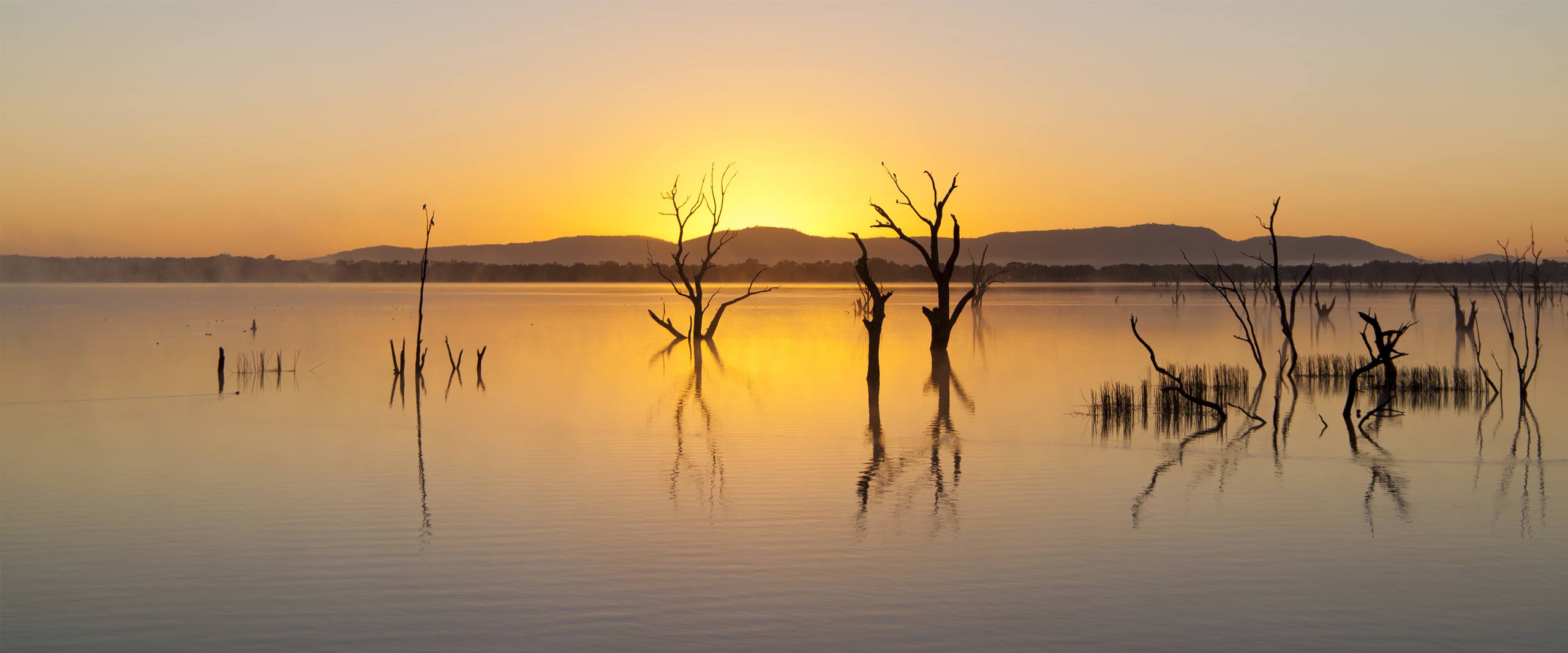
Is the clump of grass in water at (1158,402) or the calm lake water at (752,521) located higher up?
the clump of grass in water at (1158,402)

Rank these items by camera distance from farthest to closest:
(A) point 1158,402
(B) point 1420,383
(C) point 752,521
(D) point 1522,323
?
(D) point 1522,323 → (B) point 1420,383 → (A) point 1158,402 → (C) point 752,521

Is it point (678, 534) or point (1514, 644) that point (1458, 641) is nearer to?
point (1514, 644)

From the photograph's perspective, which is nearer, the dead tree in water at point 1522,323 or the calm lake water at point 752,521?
the calm lake water at point 752,521

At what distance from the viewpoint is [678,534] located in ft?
32.1

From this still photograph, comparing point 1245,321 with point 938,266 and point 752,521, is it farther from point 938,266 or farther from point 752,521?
point 752,521

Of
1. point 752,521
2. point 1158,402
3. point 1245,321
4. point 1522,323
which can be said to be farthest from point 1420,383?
point 1522,323

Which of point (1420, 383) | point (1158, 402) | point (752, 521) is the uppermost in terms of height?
point (1420, 383)

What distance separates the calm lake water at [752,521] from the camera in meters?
7.41

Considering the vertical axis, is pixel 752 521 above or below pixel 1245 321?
below

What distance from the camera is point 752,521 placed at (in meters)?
10.2

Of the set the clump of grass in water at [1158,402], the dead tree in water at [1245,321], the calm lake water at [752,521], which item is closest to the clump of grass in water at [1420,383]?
the calm lake water at [752,521]

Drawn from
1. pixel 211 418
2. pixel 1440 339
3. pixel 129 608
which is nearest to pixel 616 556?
pixel 129 608

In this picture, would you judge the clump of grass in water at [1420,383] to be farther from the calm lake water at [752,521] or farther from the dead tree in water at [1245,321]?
the dead tree in water at [1245,321]

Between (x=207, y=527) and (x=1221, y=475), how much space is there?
941cm
